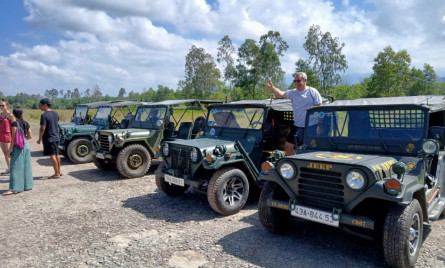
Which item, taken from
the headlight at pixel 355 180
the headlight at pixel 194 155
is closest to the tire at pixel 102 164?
the headlight at pixel 194 155

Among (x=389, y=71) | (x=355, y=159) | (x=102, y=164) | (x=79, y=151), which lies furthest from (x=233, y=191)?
(x=389, y=71)

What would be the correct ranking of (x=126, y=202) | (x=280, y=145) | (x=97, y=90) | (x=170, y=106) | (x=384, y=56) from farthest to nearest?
(x=97, y=90) → (x=384, y=56) → (x=170, y=106) → (x=280, y=145) → (x=126, y=202)

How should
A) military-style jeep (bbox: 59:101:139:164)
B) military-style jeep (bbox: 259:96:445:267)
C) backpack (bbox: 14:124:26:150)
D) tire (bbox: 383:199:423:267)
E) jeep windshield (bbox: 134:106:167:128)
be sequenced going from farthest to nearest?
1. military-style jeep (bbox: 59:101:139:164)
2. jeep windshield (bbox: 134:106:167:128)
3. backpack (bbox: 14:124:26:150)
4. military-style jeep (bbox: 259:96:445:267)
5. tire (bbox: 383:199:423:267)

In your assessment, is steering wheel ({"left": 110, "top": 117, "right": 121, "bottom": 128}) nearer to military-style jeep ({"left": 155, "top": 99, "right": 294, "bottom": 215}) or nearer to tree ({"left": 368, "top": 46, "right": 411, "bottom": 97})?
military-style jeep ({"left": 155, "top": 99, "right": 294, "bottom": 215})

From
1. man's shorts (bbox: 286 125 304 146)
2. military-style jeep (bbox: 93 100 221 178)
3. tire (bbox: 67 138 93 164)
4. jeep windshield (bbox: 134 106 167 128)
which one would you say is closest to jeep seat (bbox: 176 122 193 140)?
military-style jeep (bbox: 93 100 221 178)

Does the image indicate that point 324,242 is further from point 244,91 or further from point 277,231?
point 244,91

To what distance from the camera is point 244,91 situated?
33562mm

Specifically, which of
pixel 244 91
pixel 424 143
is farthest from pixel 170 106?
pixel 244 91

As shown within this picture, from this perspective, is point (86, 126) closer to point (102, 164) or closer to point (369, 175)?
point (102, 164)

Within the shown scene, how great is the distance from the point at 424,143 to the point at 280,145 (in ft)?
10.2

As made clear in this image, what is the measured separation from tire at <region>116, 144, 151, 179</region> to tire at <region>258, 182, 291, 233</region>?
14.8 feet

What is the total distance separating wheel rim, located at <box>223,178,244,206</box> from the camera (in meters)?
5.26

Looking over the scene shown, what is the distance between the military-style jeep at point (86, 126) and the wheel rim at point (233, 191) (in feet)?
19.1

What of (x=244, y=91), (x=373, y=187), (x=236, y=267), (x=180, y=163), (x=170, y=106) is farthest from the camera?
(x=244, y=91)
